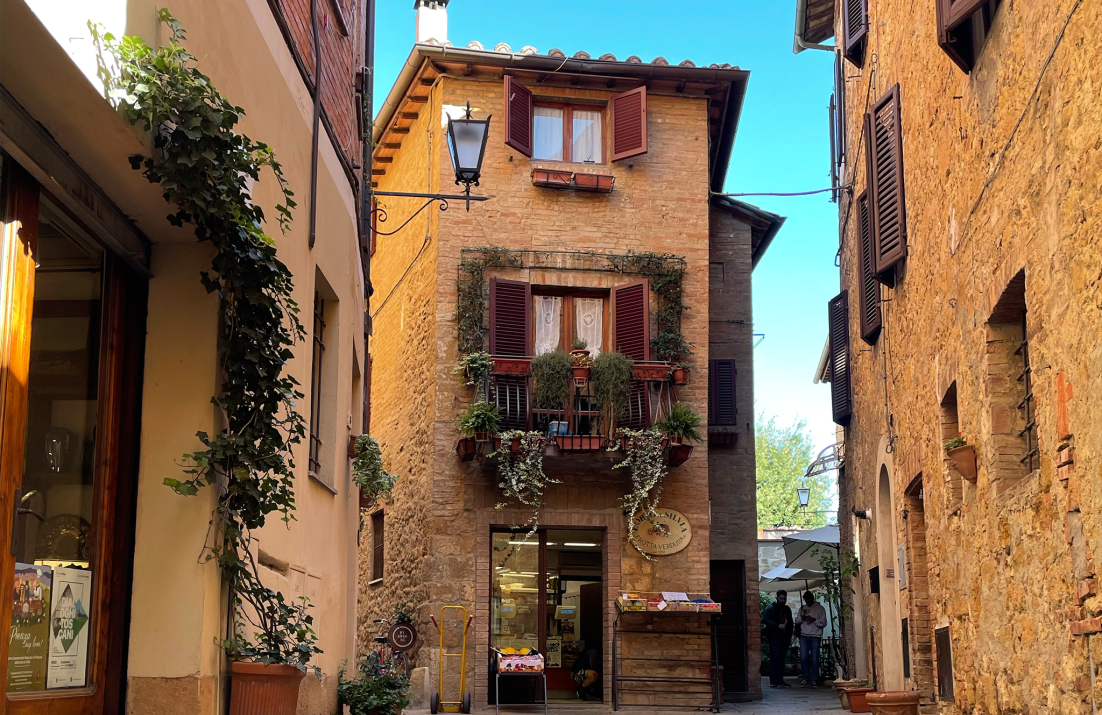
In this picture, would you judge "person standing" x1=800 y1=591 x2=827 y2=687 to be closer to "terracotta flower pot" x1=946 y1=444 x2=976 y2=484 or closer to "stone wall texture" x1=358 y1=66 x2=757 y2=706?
"stone wall texture" x1=358 y1=66 x2=757 y2=706

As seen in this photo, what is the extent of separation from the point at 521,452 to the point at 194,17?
998cm

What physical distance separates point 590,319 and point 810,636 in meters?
6.78

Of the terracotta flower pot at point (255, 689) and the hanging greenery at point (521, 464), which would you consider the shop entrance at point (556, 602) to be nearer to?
the hanging greenery at point (521, 464)

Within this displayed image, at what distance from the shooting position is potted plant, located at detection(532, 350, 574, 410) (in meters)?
14.7

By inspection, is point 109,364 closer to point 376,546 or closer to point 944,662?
point 944,662

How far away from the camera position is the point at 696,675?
1493 cm

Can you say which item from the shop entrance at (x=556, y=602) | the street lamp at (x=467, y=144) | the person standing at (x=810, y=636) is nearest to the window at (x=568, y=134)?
the shop entrance at (x=556, y=602)

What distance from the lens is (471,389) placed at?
50.2ft

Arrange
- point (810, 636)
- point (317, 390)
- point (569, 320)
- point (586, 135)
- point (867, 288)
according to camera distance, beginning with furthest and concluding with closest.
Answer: point (810, 636) < point (586, 135) < point (569, 320) < point (867, 288) < point (317, 390)

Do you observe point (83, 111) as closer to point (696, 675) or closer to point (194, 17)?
point (194, 17)

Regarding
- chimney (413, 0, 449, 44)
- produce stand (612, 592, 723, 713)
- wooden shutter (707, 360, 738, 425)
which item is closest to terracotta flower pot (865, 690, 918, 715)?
produce stand (612, 592, 723, 713)

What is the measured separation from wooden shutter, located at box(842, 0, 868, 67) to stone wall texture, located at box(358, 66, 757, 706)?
3363 millimetres

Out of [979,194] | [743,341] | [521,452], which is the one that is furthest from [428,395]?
[979,194]

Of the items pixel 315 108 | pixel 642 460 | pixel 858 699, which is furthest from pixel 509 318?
pixel 315 108
